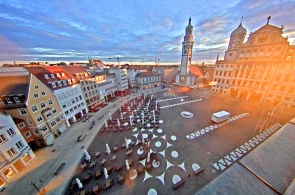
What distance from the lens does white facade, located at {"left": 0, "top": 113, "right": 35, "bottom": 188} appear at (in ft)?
46.8

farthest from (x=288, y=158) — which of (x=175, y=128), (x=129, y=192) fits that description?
(x=129, y=192)

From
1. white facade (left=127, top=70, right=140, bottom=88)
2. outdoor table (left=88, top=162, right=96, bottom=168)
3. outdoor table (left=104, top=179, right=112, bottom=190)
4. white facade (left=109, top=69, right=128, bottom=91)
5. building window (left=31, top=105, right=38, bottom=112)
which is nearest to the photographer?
outdoor table (left=104, top=179, right=112, bottom=190)

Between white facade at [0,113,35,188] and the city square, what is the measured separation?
9443 millimetres

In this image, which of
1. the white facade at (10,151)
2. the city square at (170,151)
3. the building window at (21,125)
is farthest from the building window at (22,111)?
the city square at (170,151)

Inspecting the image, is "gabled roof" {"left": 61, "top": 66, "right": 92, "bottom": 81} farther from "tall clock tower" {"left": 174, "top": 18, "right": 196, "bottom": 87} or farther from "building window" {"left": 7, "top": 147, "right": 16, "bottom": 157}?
"tall clock tower" {"left": 174, "top": 18, "right": 196, "bottom": 87}

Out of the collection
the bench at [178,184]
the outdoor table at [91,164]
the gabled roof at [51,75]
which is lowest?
the outdoor table at [91,164]

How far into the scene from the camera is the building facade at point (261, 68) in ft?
99.3

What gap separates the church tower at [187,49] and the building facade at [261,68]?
1499 centimetres

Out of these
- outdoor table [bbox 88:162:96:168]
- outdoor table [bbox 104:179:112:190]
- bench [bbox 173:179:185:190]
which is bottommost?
outdoor table [bbox 88:162:96:168]

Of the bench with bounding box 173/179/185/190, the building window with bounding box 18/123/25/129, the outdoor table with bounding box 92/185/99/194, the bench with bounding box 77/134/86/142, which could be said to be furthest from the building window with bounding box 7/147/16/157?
the bench with bounding box 173/179/185/190

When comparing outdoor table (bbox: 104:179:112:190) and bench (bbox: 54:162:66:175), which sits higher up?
outdoor table (bbox: 104:179:112:190)

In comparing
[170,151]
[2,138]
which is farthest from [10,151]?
[170,151]

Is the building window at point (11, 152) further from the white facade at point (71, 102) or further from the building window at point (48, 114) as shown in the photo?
the white facade at point (71, 102)

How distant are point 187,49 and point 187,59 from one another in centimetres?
496
